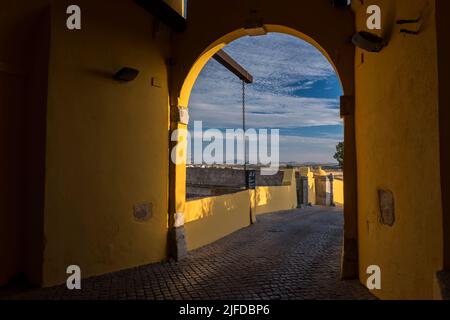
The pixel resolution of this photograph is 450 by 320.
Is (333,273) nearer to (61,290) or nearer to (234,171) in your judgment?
(61,290)

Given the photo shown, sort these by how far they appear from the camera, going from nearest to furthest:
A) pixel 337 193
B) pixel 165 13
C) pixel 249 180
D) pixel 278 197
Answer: pixel 165 13 → pixel 249 180 → pixel 278 197 → pixel 337 193

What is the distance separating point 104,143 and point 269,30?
3846mm

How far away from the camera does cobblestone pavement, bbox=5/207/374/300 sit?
4379 mm

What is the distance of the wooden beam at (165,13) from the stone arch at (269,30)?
0.61ft

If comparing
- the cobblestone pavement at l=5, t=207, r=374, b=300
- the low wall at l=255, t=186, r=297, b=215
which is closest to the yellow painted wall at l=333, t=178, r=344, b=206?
the low wall at l=255, t=186, r=297, b=215

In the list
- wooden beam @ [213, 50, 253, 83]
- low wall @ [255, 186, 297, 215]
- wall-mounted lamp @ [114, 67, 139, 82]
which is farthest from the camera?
low wall @ [255, 186, 297, 215]

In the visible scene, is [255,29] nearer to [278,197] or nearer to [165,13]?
[165,13]

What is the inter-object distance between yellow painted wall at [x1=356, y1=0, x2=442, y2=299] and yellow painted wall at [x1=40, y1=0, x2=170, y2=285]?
149 inches

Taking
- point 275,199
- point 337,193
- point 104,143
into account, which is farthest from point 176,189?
point 337,193

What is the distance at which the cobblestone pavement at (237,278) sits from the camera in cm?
438

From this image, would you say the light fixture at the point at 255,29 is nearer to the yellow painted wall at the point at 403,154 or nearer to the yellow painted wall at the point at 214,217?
the yellow painted wall at the point at 403,154

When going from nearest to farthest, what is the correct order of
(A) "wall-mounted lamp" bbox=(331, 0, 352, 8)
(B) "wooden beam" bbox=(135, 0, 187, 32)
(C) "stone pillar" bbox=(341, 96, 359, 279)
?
(C) "stone pillar" bbox=(341, 96, 359, 279) < (A) "wall-mounted lamp" bbox=(331, 0, 352, 8) < (B) "wooden beam" bbox=(135, 0, 187, 32)

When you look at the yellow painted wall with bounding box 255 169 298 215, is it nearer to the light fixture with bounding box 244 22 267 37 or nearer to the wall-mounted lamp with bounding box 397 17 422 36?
the light fixture with bounding box 244 22 267 37

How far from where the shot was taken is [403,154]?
3.40 metres
